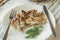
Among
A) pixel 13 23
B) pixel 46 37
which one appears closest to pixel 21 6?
pixel 13 23

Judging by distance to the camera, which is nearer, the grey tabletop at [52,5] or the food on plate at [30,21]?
the food on plate at [30,21]

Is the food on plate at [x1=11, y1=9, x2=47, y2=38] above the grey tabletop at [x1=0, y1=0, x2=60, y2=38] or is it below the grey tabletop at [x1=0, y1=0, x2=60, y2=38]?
below

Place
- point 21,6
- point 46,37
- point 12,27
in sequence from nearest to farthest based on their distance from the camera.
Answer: point 46,37, point 12,27, point 21,6

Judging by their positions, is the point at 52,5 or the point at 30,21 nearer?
the point at 30,21

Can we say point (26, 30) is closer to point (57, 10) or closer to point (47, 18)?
point (47, 18)

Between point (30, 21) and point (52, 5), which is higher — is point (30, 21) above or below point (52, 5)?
below

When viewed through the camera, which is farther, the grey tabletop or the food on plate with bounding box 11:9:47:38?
the grey tabletop

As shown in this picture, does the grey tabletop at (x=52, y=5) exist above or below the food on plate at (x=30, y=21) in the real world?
above

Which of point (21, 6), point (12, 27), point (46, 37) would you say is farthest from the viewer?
point (21, 6)
